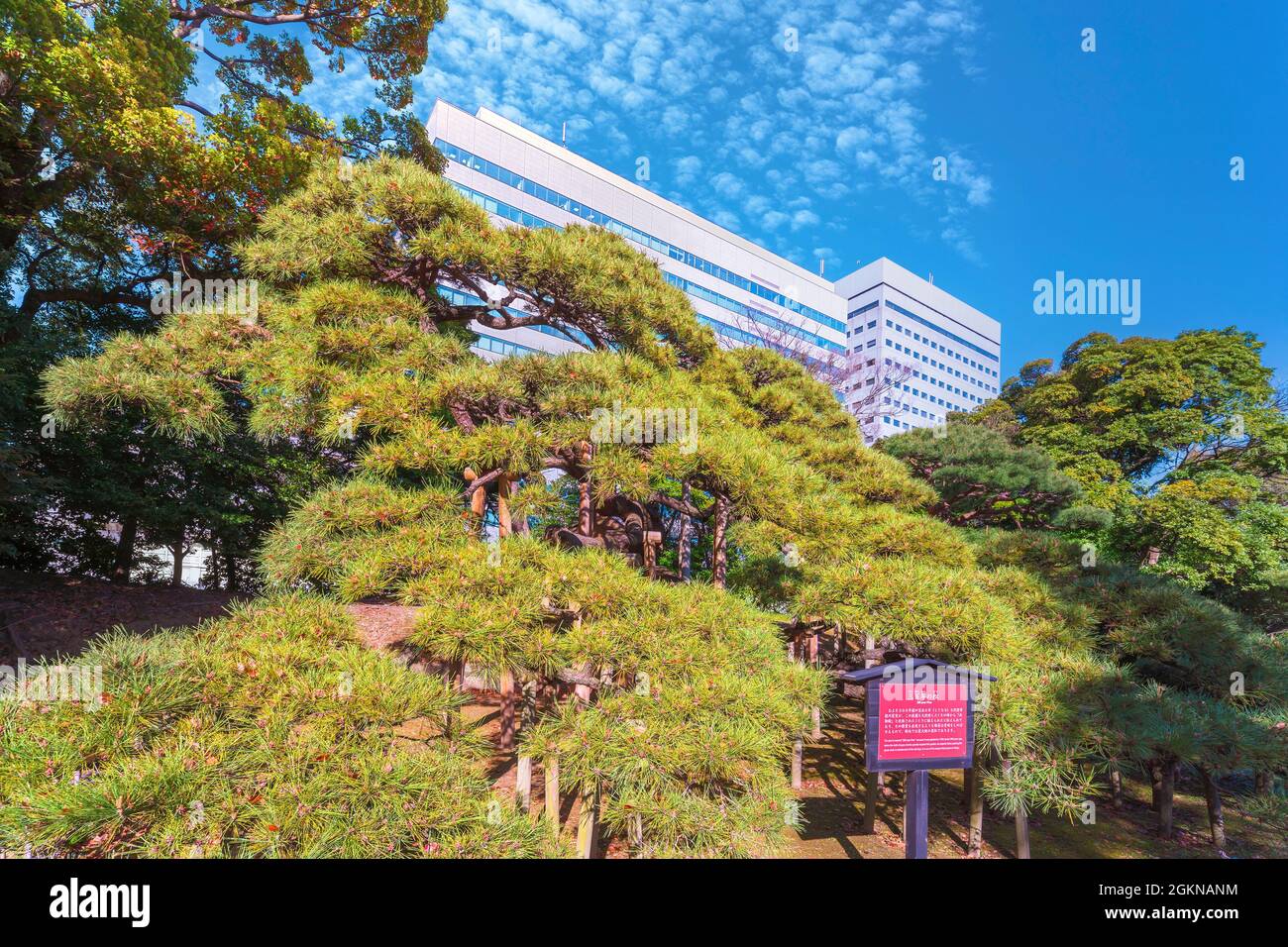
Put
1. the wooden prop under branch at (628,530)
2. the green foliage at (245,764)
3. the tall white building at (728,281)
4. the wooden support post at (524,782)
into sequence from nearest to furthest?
the green foliage at (245,764), the wooden support post at (524,782), the wooden prop under branch at (628,530), the tall white building at (728,281)

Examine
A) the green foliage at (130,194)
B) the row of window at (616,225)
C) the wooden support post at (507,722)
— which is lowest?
the wooden support post at (507,722)

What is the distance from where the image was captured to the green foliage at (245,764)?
1.15 meters

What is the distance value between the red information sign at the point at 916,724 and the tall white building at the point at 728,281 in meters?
6.62

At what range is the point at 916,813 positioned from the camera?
2.63 meters

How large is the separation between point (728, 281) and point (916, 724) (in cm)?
2649

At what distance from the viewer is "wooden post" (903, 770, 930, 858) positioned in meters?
2.62

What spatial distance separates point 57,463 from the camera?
6.04m

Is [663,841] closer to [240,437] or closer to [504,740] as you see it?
[504,740]

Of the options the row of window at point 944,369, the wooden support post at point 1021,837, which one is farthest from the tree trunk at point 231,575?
the row of window at point 944,369

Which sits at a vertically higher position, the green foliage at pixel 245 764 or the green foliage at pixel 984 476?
the green foliage at pixel 984 476

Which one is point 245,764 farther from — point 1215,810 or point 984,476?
point 984,476

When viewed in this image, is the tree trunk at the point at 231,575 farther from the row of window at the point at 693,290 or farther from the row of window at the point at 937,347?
the row of window at the point at 937,347

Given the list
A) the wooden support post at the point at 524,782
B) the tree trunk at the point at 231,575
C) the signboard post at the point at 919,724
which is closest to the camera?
the wooden support post at the point at 524,782

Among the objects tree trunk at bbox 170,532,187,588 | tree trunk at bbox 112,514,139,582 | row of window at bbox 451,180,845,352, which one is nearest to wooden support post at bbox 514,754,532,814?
tree trunk at bbox 170,532,187,588
